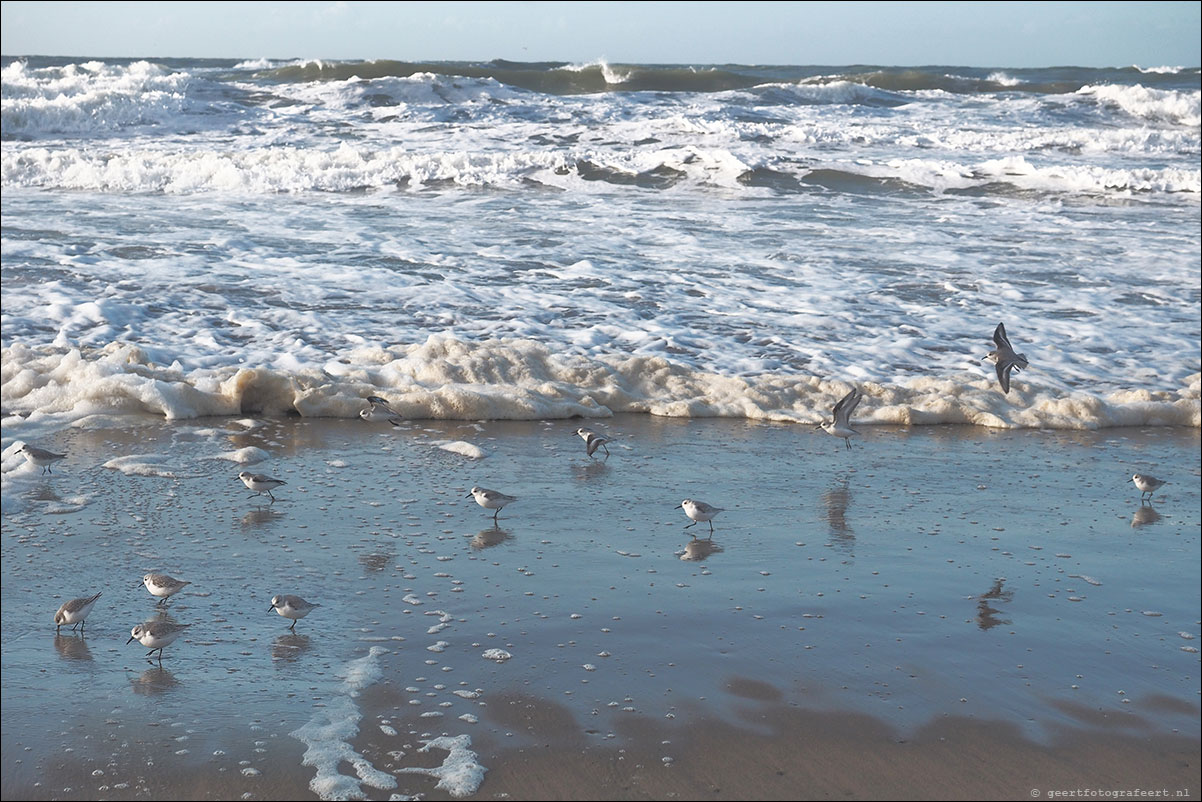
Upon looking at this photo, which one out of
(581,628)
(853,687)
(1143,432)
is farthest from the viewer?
(1143,432)

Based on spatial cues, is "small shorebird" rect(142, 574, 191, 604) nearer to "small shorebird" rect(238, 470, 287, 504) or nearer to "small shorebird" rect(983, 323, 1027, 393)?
"small shorebird" rect(238, 470, 287, 504)

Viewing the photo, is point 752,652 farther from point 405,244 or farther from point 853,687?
point 405,244

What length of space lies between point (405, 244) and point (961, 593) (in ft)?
32.1

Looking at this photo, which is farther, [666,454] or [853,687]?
[666,454]

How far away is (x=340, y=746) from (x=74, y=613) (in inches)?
59.9

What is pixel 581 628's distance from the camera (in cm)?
500

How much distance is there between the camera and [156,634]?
4.57 meters

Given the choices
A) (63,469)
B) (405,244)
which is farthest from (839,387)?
(405,244)

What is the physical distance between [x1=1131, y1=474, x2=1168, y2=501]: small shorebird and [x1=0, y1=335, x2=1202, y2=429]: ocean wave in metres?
1.58

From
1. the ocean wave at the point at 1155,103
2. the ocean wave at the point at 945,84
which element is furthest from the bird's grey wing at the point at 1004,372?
the ocean wave at the point at 945,84

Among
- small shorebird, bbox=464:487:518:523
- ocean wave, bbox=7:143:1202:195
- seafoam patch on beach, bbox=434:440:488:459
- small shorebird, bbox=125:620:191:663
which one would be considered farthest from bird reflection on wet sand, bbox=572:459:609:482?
ocean wave, bbox=7:143:1202:195

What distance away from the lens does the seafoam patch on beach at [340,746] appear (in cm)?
382

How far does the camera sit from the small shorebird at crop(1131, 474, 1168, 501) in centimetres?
692

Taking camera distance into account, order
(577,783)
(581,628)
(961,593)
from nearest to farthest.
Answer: (577,783) < (581,628) < (961,593)
